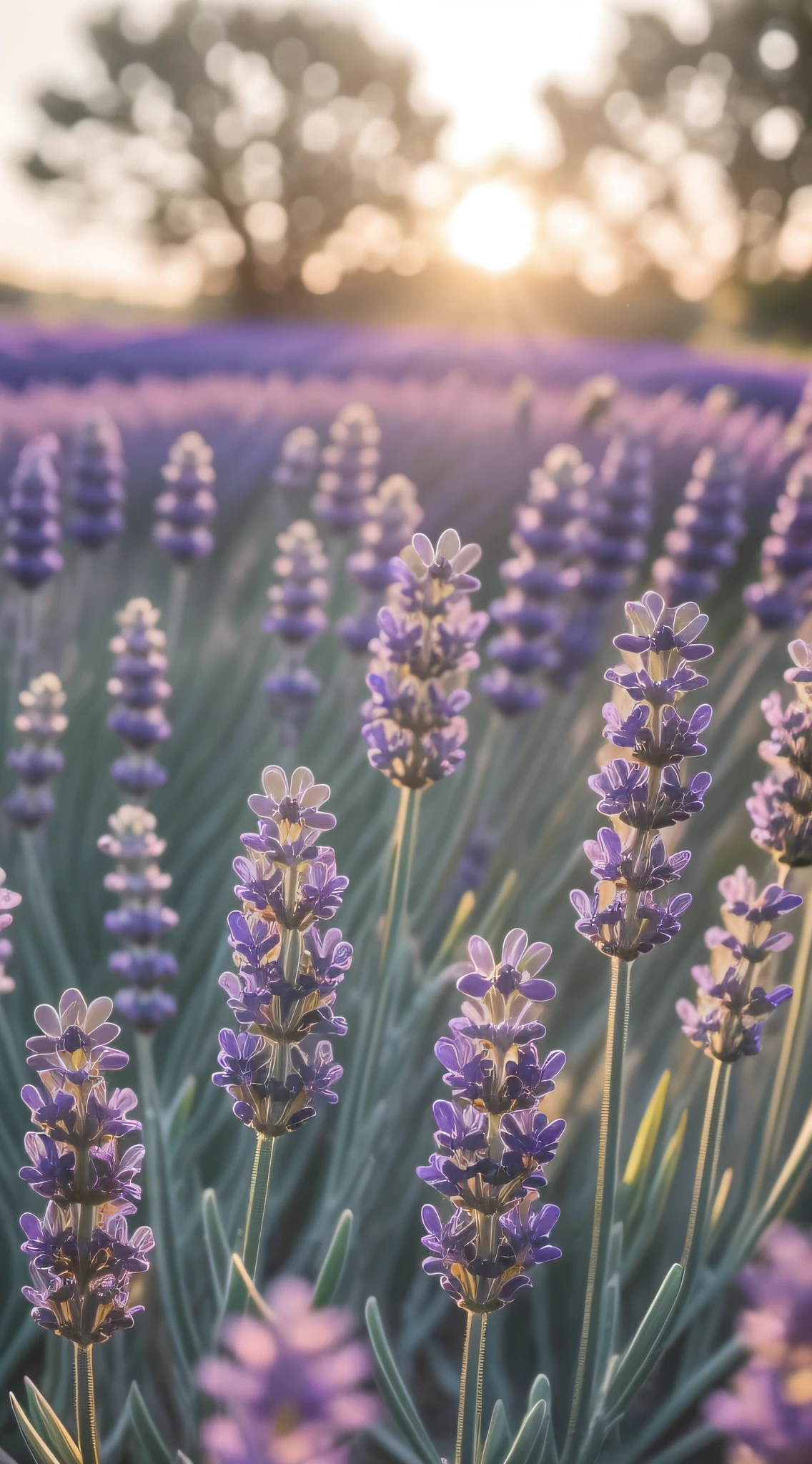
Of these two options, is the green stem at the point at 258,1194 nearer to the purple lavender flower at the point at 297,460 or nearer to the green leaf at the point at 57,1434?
the green leaf at the point at 57,1434

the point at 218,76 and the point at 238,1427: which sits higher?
the point at 218,76

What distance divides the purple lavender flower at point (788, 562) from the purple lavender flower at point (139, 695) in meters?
1.23

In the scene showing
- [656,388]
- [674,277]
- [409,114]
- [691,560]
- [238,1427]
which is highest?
[409,114]

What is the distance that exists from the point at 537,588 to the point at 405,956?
94 centimetres

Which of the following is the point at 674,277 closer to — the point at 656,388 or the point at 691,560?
the point at 656,388

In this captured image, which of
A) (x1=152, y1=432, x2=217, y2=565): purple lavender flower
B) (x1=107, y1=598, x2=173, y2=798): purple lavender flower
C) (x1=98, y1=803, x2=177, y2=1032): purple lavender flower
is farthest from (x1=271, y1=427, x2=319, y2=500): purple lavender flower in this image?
(x1=98, y1=803, x2=177, y2=1032): purple lavender flower

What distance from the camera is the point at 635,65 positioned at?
2131 centimetres

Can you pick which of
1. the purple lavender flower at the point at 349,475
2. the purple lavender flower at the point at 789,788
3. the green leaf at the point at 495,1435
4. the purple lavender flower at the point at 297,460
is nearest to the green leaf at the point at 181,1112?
the green leaf at the point at 495,1435

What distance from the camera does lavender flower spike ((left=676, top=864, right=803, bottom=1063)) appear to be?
44.3 inches

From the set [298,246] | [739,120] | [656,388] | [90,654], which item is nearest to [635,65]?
[739,120]

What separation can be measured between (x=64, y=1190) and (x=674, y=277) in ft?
68.4

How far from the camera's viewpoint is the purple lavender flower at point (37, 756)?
1.85 m

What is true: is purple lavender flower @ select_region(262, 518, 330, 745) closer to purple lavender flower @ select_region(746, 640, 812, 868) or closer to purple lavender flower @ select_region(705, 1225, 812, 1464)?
purple lavender flower @ select_region(746, 640, 812, 868)

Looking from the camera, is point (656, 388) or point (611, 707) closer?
point (611, 707)
